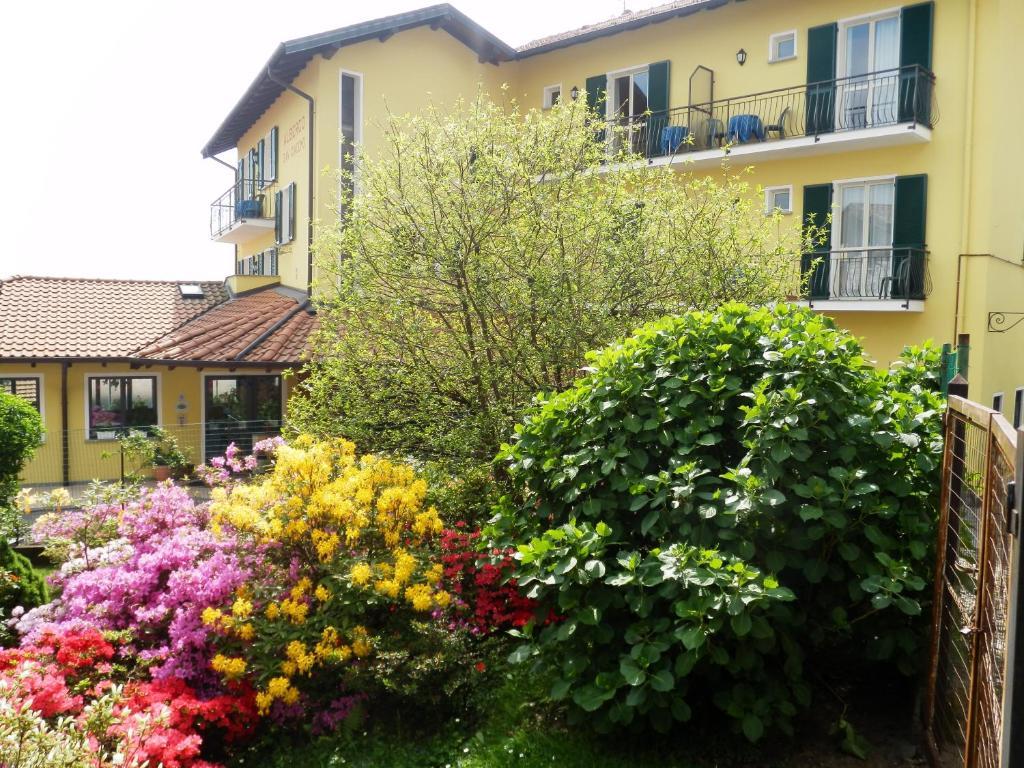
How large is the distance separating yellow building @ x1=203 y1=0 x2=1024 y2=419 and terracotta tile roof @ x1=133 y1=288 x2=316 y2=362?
4.10 feet

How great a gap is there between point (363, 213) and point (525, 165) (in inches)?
69.4

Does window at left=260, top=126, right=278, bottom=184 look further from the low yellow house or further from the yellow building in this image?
the low yellow house

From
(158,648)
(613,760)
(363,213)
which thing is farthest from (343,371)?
(613,760)

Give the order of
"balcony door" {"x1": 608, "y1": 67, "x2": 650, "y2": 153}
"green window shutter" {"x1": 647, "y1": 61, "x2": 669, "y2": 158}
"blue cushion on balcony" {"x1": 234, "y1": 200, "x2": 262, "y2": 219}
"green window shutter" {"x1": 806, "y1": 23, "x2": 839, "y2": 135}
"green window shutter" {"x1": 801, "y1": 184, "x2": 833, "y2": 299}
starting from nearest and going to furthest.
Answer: "green window shutter" {"x1": 801, "y1": 184, "x2": 833, "y2": 299}, "green window shutter" {"x1": 806, "y1": 23, "x2": 839, "y2": 135}, "green window shutter" {"x1": 647, "y1": 61, "x2": 669, "y2": 158}, "balcony door" {"x1": 608, "y1": 67, "x2": 650, "y2": 153}, "blue cushion on balcony" {"x1": 234, "y1": 200, "x2": 262, "y2": 219}

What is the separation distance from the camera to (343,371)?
8.91 m

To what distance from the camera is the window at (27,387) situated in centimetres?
1891

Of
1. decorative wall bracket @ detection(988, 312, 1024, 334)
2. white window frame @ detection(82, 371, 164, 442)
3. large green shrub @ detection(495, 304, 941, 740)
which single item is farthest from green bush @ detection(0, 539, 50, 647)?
decorative wall bracket @ detection(988, 312, 1024, 334)

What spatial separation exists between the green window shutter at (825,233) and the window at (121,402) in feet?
48.7

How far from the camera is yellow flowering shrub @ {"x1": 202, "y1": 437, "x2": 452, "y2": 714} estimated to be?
5.57 m

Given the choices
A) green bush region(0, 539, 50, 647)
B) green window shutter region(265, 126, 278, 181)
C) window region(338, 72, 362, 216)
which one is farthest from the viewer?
green window shutter region(265, 126, 278, 181)

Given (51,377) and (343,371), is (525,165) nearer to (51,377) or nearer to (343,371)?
(343,371)

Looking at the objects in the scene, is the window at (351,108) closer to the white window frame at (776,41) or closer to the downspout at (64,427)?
the downspout at (64,427)

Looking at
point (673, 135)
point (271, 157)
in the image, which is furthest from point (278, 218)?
point (673, 135)

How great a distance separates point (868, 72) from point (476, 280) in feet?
36.7
